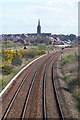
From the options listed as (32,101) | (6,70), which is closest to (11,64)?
(6,70)

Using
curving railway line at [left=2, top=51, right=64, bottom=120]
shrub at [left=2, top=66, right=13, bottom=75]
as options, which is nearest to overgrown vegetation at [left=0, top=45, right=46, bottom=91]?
shrub at [left=2, top=66, right=13, bottom=75]

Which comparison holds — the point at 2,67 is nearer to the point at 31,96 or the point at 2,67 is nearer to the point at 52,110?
the point at 31,96

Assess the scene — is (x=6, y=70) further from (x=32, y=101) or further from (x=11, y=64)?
(x=32, y=101)

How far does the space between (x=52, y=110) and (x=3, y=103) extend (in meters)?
3.31

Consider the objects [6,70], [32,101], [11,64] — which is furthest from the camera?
[11,64]

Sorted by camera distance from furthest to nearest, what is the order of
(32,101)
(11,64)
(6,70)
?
(11,64), (6,70), (32,101)

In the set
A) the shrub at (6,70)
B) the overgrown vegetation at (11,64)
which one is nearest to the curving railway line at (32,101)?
the overgrown vegetation at (11,64)

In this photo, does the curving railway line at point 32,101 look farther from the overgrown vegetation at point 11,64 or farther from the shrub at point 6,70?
the shrub at point 6,70

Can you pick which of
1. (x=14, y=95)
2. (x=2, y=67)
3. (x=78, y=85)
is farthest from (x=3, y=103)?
(x=2, y=67)

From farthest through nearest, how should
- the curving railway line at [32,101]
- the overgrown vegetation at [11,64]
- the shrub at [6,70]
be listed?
1. the shrub at [6,70]
2. the overgrown vegetation at [11,64]
3. the curving railway line at [32,101]

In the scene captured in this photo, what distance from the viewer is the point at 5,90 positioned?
24.1m

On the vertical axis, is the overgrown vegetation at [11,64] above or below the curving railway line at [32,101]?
above

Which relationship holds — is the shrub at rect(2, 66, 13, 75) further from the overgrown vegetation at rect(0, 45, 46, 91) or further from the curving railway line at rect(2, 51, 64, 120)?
the curving railway line at rect(2, 51, 64, 120)

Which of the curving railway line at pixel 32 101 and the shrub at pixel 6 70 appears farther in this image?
the shrub at pixel 6 70
